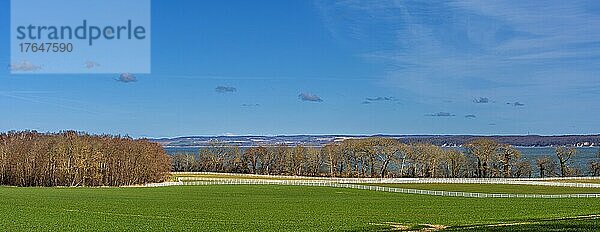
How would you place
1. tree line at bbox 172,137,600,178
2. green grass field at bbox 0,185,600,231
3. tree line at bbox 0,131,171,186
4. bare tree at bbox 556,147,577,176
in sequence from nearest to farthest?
green grass field at bbox 0,185,600,231 → tree line at bbox 0,131,171,186 → bare tree at bbox 556,147,577,176 → tree line at bbox 172,137,600,178

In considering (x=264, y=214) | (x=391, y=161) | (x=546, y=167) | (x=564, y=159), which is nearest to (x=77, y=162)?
(x=391, y=161)

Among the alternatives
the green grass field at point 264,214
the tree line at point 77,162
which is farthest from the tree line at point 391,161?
the green grass field at point 264,214

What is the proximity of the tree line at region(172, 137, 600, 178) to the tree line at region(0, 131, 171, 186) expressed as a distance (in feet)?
98.9

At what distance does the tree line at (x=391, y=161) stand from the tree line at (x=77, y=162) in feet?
98.9

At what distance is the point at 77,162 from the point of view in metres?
84.6

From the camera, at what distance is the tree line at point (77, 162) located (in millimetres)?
84312

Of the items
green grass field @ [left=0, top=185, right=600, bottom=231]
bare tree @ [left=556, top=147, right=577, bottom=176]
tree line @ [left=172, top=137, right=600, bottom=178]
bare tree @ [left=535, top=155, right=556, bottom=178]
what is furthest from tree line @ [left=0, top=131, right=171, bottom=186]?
bare tree @ [left=556, top=147, right=577, bottom=176]

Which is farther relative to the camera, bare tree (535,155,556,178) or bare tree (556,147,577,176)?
bare tree (535,155,556,178)

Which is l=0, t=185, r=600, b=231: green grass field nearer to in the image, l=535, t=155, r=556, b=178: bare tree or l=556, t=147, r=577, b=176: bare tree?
l=556, t=147, r=577, b=176: bare tree

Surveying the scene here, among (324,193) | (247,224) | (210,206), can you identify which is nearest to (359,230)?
(247,224)

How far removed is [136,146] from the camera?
9231cm

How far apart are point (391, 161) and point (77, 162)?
156 feet

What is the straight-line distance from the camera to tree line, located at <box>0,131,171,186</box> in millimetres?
84312

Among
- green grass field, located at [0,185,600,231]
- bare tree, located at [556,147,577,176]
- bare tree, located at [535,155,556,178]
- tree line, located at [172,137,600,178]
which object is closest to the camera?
green grass field, located at [0,185,600,231]
